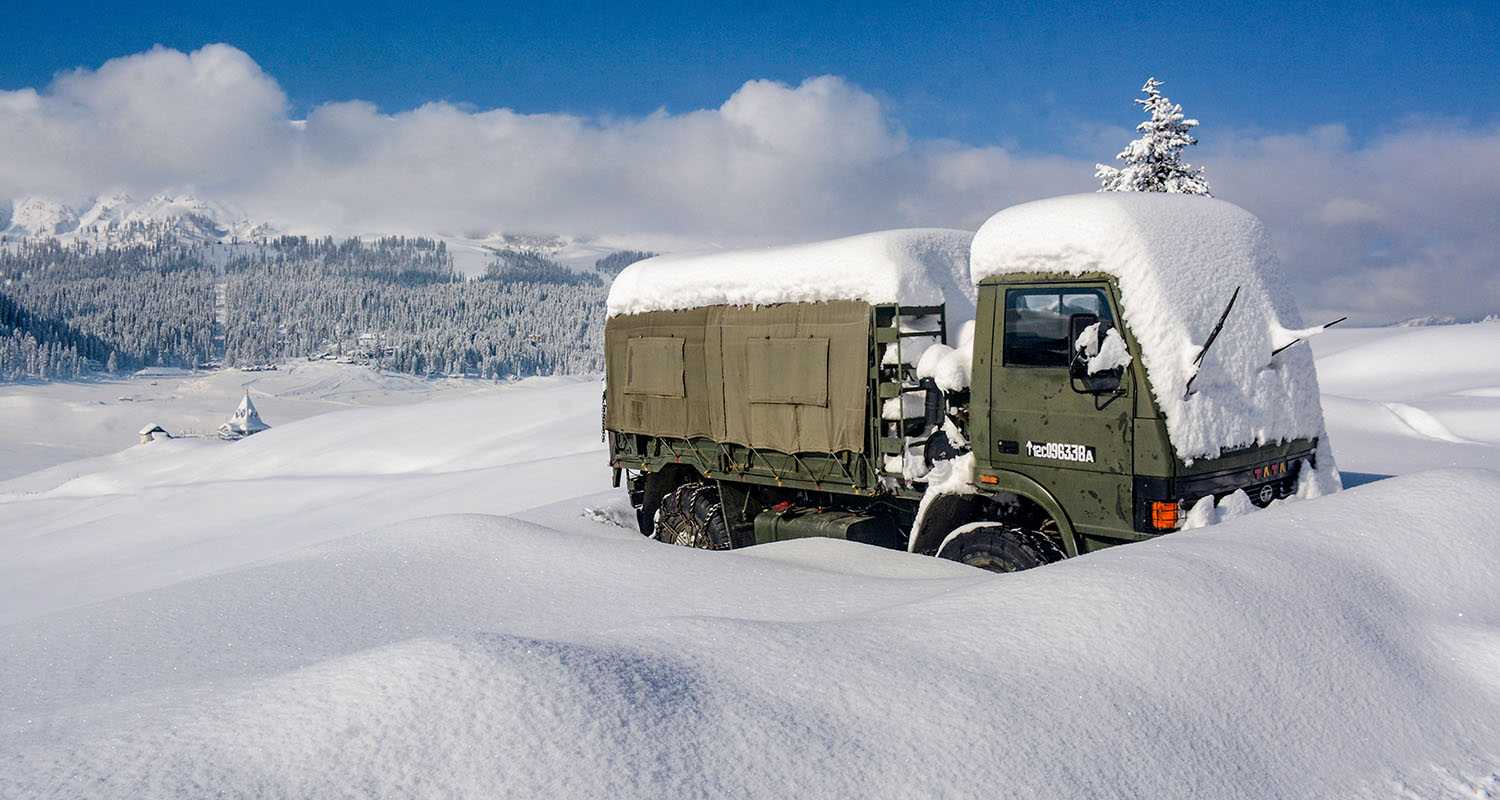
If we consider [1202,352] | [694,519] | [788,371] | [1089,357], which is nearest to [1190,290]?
[1202,352]

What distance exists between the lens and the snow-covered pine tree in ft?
102

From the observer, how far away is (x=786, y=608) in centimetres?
604

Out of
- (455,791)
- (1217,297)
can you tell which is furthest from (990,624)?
(1217,297)

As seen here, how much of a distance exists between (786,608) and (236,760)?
3654 millimetres

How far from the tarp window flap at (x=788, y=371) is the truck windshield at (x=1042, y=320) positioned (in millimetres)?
1904

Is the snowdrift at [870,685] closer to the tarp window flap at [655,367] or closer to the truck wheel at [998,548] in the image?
the truck wheel at [998,548]

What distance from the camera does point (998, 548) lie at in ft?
24.9

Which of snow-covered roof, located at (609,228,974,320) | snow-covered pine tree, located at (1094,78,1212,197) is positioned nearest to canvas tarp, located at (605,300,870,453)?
snow-covered roof, located at (609,228,974,320)

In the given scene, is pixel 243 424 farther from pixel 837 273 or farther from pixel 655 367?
pixel 837 273

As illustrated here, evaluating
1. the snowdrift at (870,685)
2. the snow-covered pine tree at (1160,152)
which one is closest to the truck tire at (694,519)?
the snowdrift at (870,685)

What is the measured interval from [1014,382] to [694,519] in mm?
4285

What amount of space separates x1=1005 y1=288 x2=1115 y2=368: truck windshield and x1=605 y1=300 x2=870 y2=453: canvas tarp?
142 centimetres

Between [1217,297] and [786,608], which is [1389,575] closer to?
[1217,297]

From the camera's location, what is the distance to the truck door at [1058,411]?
7082mm
